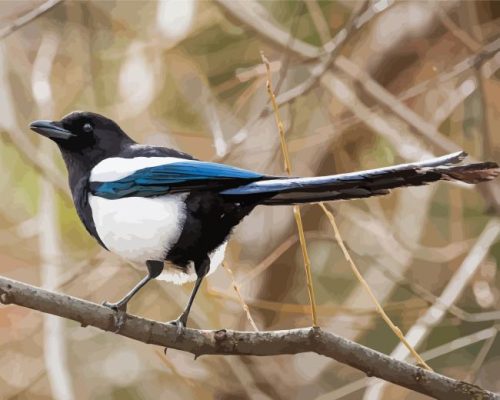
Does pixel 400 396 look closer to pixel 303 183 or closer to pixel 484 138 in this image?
pixel 484 138

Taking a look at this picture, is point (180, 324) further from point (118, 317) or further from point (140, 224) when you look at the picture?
point (140, 224)

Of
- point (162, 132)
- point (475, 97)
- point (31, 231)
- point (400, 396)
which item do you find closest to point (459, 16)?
point (475, 97)

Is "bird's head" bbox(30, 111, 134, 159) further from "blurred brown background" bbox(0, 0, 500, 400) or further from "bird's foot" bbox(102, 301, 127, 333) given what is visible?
"blurred brown background" bbox(0, 0, 500, 400)

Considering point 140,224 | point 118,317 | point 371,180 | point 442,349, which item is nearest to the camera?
point 371,180

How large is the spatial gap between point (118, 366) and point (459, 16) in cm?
196

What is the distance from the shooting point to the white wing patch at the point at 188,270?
2.06 meters

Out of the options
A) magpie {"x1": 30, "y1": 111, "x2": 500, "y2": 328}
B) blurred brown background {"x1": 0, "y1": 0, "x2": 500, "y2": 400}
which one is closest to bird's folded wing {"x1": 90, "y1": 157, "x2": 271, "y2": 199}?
magpie {"x1": 30, "y1": 111, "x2": 500, "y2": 328}

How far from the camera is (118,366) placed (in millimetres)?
3926

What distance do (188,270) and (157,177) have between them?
22cm

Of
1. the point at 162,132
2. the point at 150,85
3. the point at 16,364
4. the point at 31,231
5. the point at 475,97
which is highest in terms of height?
the point at 475,97

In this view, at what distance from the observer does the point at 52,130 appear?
216 centimetres

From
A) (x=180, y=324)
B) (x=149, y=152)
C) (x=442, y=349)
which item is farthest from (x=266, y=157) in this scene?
(x=180, y=324)

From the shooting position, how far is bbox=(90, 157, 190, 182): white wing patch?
209cm

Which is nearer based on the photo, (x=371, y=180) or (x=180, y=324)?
(x=371, y=180)
